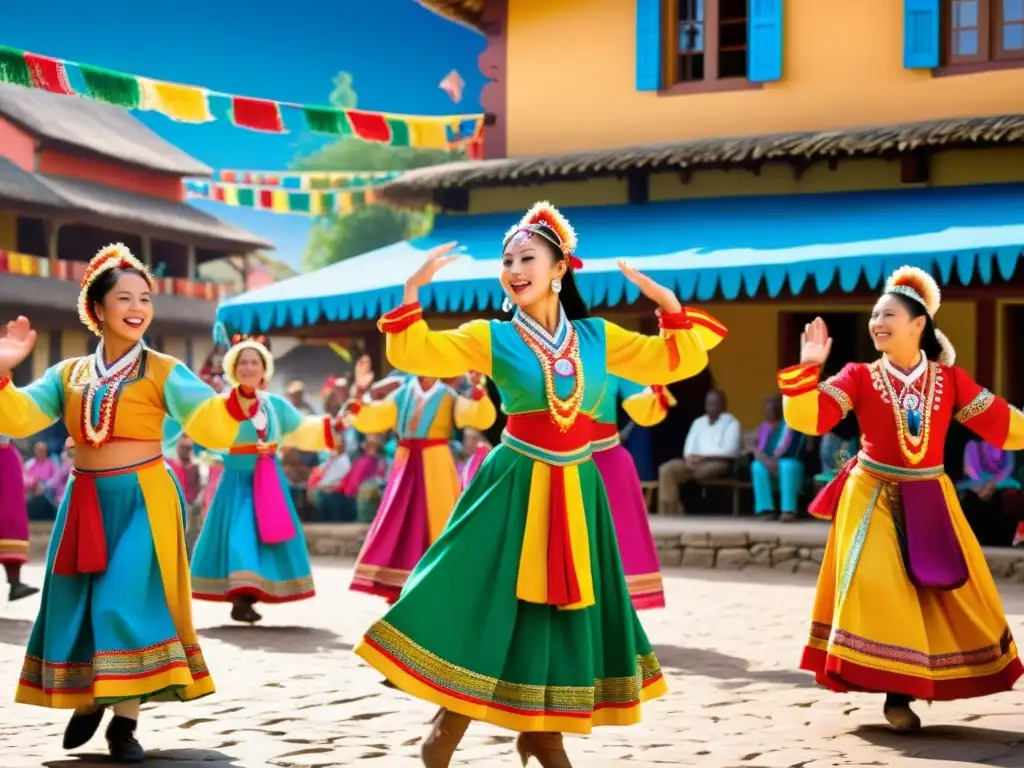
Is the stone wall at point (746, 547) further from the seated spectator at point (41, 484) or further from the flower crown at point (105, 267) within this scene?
the flower crown at point (105, 267)

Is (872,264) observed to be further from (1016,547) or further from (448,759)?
(448,759)

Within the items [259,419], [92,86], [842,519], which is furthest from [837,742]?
[92,86]

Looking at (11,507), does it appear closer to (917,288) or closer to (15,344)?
(15,344)

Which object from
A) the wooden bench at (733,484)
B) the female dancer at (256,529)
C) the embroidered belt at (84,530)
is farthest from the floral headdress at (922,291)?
the wooden bench at (733,484)

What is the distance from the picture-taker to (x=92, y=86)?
47.0ft

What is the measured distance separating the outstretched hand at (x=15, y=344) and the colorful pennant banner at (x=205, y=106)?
713 centimetres

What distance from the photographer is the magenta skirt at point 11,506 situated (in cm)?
1092

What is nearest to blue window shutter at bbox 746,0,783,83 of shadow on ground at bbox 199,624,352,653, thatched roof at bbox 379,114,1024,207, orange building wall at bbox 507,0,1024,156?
orange building wall at bbox 507,0,1024,156

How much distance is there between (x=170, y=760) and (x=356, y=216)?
4298cm

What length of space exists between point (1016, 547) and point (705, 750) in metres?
7.44

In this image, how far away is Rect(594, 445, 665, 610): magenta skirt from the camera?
29.3 feet

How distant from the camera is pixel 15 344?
6.40m

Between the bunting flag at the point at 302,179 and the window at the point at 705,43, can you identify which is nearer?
the window at the point at 705,43

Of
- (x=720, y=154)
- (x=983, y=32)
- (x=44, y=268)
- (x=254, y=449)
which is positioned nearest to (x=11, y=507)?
(x=254, y=449)
